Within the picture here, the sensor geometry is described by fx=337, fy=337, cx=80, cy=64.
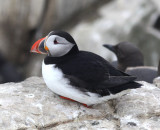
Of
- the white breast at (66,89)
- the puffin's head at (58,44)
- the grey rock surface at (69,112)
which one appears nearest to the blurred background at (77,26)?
the grey rock surface at (69,112)

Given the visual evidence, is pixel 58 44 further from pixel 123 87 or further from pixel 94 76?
pixel 123 87

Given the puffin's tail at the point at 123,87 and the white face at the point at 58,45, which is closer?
the puffin's tail at the point at 123,87

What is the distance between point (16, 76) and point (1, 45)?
1.23 metres

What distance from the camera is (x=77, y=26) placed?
9891 mm

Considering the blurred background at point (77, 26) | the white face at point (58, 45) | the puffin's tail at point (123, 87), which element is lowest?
the blurred background at point (77, 26)

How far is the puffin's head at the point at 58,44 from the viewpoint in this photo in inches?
126

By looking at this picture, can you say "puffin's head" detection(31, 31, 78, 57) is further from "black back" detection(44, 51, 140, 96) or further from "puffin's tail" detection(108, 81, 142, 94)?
"puffin's tail" detection(108, 81, 142, 94)

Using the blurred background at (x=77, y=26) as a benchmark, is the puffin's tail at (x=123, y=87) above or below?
above

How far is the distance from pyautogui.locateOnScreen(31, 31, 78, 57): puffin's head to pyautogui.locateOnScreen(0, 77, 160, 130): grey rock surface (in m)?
0.45

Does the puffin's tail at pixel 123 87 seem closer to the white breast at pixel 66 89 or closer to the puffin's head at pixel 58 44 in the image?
the white breast at pixel 66 89

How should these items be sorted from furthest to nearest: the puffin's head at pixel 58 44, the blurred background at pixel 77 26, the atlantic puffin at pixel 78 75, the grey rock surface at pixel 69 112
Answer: the blurred background at pixel 77 26
the puffin's head at pixel 58 44
the atlantic puffin at pixel 78 75
the grey rock surface at pixel 69 112

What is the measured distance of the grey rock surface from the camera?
2965 mm

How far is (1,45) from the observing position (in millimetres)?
10398

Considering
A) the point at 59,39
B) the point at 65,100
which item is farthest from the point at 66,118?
the point at 59,39
